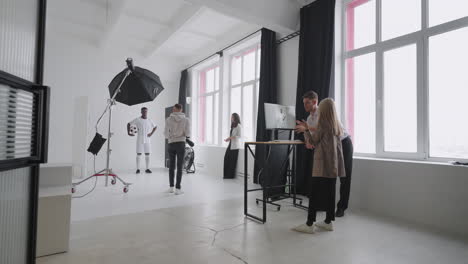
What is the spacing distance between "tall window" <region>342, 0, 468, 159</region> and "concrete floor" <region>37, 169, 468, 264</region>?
1.01m

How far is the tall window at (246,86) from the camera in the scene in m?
5.22

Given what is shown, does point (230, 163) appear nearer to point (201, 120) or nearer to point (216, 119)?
point (216, 119)

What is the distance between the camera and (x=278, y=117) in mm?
3146

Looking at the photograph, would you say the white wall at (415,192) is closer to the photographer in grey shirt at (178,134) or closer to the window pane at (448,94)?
the window pane at (448,94)

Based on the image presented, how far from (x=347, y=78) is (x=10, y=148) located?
3740 mm

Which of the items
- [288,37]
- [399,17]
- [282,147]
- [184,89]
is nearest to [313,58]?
[288,37]

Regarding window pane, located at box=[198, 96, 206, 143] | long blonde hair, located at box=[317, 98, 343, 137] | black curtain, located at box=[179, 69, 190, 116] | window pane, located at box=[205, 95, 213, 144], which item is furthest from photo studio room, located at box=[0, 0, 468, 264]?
window pane, located at box=[198, 96, 206, 143]

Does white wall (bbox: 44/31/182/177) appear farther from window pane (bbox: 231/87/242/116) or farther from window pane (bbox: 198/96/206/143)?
window pane (bbox: 231/87/242/116)

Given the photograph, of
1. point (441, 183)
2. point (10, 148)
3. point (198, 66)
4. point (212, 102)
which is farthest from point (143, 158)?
point (441, 183)

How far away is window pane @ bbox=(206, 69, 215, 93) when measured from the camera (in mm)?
6934

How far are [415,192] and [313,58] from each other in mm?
2154

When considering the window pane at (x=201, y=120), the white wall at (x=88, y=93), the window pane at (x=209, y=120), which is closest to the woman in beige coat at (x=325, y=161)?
the white wall at (x=88, y=93)

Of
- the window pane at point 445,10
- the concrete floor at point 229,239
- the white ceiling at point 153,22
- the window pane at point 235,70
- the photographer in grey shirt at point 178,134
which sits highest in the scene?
the white ceiling at point 153,22

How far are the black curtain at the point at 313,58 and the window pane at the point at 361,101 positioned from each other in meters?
0.41
